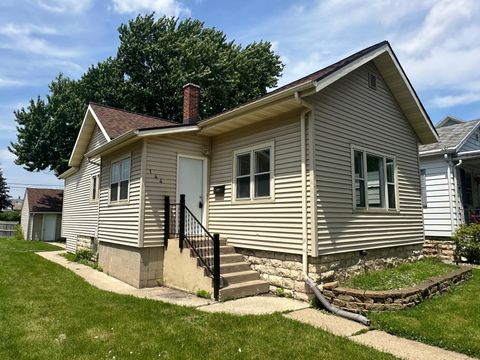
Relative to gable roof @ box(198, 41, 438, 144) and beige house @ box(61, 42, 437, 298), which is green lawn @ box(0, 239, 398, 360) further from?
gable roof @ box(198, 41, 438, 144)

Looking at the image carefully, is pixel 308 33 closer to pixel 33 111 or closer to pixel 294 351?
pixel 294 351

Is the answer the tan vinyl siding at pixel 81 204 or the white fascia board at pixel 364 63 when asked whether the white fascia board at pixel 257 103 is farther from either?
the tan vinyl siding at pixel 81 204

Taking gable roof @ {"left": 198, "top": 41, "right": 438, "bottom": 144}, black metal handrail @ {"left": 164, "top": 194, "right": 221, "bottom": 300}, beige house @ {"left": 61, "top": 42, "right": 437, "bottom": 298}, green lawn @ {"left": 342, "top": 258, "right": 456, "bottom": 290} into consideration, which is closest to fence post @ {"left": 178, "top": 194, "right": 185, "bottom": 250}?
black metal handrail @ {"left": 164, "top": 194, "right": 221, "bottom": 300}

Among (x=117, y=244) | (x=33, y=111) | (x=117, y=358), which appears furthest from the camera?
(x=33, y=111)

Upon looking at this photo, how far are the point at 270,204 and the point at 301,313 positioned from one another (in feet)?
8.23

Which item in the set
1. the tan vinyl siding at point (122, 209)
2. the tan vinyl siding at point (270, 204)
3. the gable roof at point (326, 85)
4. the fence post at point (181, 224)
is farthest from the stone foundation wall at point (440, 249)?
the tan vinyl siding at point (122, 209)

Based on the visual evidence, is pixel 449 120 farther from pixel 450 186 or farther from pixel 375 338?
pixel 375 338

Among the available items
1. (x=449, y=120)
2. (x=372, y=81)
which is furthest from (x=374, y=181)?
(x=449, y=120)

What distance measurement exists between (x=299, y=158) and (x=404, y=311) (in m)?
3.35

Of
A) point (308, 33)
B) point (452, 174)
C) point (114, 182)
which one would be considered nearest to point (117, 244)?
point (114, 182)

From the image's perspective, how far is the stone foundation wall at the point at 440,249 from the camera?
10859mm

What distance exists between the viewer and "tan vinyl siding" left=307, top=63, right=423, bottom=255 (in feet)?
23.5

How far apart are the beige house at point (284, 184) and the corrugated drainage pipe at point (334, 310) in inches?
9.3

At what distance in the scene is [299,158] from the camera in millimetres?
7113
